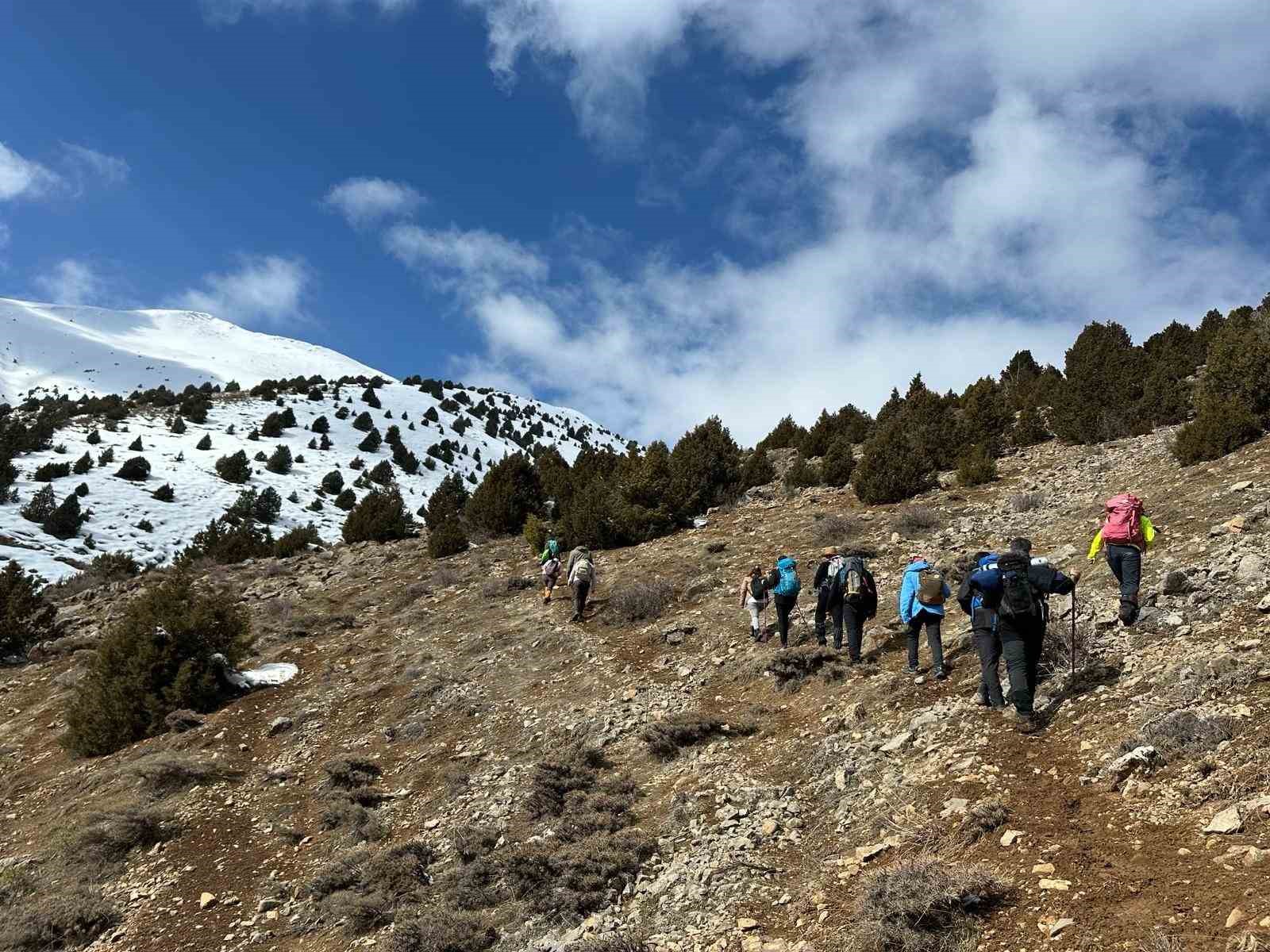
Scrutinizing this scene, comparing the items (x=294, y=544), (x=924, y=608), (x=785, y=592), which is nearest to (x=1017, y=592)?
(x=924, y=608)

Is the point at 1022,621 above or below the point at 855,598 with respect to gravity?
below

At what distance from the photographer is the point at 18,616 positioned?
1792 cm

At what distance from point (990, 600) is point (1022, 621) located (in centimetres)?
40

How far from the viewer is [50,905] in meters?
7.34

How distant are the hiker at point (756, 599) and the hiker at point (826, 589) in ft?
3.70

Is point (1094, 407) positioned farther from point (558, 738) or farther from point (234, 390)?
point (234, 390)

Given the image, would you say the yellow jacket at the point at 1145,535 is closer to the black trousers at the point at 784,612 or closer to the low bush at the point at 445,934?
the black trousers at the point at 784,612

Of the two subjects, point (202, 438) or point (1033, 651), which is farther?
point (202, 438)

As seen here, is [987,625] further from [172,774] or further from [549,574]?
[172,774]

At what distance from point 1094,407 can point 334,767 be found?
69.3 ft

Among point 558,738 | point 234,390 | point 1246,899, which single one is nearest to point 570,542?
point 558,738

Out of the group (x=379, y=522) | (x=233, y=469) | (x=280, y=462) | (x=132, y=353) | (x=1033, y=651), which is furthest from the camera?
(x=132, y=353)

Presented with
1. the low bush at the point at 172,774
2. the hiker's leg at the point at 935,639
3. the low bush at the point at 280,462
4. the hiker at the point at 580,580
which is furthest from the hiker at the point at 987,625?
the low bush at the point at 280,462

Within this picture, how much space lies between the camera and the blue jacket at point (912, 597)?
841cm
